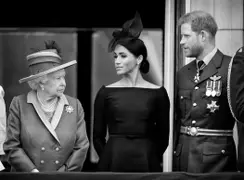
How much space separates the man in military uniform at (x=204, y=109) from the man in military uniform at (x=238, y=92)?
252 mm

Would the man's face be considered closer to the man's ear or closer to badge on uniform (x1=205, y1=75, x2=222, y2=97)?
the man's ear

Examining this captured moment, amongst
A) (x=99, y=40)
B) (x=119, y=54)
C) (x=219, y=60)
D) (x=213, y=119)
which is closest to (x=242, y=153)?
(x=213, y=119)

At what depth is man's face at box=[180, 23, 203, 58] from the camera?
214 inches

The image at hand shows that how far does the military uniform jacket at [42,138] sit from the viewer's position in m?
5.36

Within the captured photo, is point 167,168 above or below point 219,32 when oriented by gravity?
below

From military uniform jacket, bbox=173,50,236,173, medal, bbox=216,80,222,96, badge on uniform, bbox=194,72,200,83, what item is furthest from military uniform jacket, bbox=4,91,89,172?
medal, bbox=216,80,222,96

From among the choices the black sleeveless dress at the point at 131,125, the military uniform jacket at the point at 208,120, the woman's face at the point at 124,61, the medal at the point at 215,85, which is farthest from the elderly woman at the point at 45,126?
the medal at the point at 215,85

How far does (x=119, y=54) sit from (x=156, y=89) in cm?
38

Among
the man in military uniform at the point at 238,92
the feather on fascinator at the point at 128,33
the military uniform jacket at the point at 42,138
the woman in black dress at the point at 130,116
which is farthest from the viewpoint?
the feather on fascinator at the point at 128,33

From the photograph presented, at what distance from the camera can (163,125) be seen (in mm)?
5551

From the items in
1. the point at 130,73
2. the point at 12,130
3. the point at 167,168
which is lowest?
the point at 167,168

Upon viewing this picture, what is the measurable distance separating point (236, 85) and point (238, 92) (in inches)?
2.4

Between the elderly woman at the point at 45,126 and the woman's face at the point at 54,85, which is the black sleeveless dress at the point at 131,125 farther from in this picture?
the woman's face at the point at 54,85

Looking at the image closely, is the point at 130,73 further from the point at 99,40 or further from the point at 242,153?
the point at 99,40
